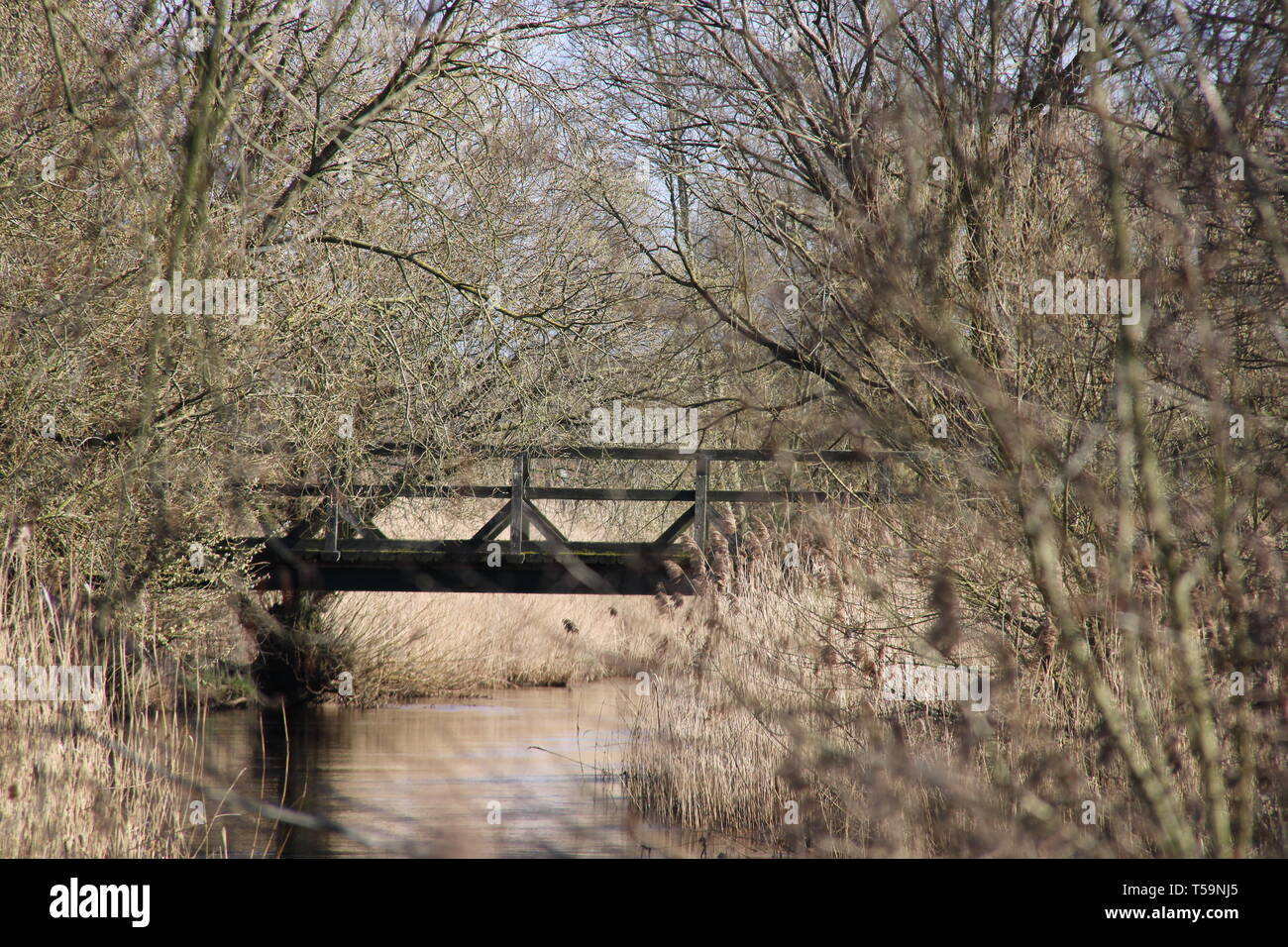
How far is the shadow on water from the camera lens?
277 inches

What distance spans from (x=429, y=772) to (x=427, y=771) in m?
0.07

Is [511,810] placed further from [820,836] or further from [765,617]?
[820,836]

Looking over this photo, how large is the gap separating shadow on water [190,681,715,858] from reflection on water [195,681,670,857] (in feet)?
0.05

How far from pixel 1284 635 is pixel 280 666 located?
40.6 ft

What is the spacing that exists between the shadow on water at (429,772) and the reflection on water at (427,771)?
2 centimetres

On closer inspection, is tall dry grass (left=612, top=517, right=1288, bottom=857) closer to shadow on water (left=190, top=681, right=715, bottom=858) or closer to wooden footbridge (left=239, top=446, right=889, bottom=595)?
shadow on water (left=190, top=681, right=715, bottom=858)

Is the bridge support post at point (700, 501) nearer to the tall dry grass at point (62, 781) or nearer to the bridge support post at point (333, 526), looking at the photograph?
the bridge support post at point (333, 526)

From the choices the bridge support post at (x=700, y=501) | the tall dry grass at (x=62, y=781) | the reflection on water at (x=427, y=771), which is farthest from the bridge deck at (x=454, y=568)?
the tall dry grass at (x=62, y=781)

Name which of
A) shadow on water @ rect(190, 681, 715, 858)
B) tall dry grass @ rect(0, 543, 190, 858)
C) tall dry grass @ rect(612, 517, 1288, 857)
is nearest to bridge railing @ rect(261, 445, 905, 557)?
shadow on water @ rect(190, 681, 715, 858)

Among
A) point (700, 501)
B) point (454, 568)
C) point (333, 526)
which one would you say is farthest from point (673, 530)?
point (333, 526)

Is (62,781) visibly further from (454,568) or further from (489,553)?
(454,568)

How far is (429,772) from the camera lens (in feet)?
30.9

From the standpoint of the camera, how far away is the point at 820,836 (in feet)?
8.70
